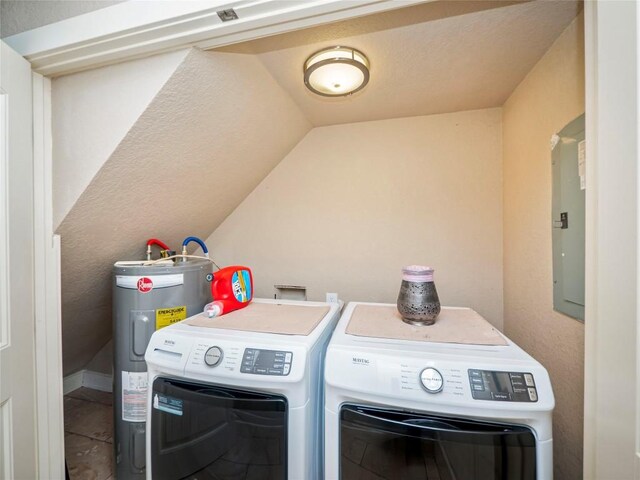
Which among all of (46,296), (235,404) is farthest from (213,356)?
(46,296)

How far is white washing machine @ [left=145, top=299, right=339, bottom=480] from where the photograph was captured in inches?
34.8

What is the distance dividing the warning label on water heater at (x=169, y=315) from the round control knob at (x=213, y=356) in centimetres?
53

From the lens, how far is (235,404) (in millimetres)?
911

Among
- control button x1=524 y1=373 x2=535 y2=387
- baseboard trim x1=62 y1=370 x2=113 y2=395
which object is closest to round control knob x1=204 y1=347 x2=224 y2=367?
control button x1=524 y1=373 x2=535 y2=387

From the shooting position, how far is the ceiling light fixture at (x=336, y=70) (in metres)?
1.18

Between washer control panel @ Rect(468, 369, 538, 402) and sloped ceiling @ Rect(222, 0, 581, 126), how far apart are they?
4.12ft

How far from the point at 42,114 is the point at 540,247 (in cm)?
225

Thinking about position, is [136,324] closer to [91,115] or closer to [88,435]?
[91,115]

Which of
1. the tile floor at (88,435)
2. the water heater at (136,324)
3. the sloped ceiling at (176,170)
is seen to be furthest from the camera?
the tile floor at (88,435)

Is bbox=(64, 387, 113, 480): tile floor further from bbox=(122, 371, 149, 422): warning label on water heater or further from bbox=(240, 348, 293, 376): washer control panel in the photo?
bbox=(240, 348, 293, 376): washer control panel

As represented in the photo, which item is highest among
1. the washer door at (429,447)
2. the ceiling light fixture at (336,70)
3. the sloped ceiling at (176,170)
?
the ceiling light fixture at (336,70)

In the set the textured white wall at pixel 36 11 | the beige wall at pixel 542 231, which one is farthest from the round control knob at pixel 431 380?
the textured white wall at pixel 36 11

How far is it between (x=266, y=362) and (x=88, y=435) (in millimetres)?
1824

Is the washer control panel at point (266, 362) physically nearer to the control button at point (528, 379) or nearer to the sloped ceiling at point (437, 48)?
the control button at point (528, 379)
